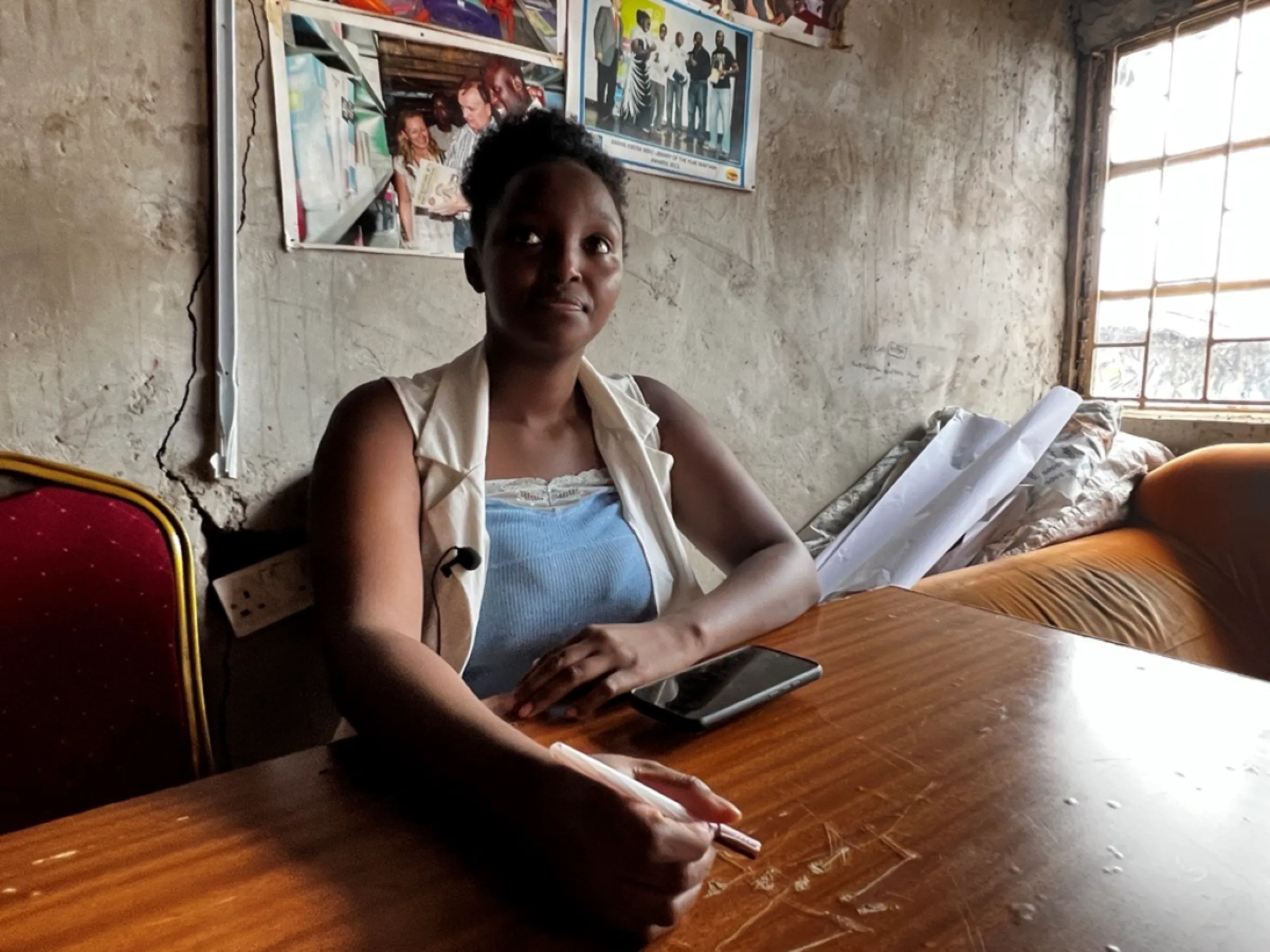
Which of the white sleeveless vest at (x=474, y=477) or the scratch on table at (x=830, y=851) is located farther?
the white sleeveless vest at (x=474, y=477)

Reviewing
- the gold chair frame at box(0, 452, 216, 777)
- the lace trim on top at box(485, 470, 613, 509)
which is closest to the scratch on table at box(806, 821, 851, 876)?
the lace trim on top at box(485, 470, 613, 509)

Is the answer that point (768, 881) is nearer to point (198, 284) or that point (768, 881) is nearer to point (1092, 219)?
point (198, 284)

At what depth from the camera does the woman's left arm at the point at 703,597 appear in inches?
27.9


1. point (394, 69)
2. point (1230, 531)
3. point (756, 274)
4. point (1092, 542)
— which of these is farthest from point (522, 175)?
point (1230, 531)

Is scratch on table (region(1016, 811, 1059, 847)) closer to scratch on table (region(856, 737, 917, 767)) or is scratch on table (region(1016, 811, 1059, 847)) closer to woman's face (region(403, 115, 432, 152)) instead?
scratch on table (region(856, 737, 917, 767))

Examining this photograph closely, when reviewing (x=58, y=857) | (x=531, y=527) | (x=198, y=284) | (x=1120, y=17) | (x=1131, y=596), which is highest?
(x=1120, y=17)

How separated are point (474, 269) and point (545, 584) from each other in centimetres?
51

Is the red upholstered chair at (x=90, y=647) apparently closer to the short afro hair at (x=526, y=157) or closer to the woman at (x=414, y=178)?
the short afro hair at (x=526, y=157)

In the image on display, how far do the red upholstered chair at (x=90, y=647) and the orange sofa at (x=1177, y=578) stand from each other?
1403mm

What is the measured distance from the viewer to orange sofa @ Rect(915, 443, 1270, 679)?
5.62 ft

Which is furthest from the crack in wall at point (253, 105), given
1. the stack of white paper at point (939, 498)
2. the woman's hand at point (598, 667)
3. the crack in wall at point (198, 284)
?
the stack of white paper at point (939, 498)

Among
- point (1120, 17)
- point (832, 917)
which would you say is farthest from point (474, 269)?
point (1120, 17)

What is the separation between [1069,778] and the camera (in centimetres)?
57

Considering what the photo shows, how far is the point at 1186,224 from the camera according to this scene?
2330 millimetres
